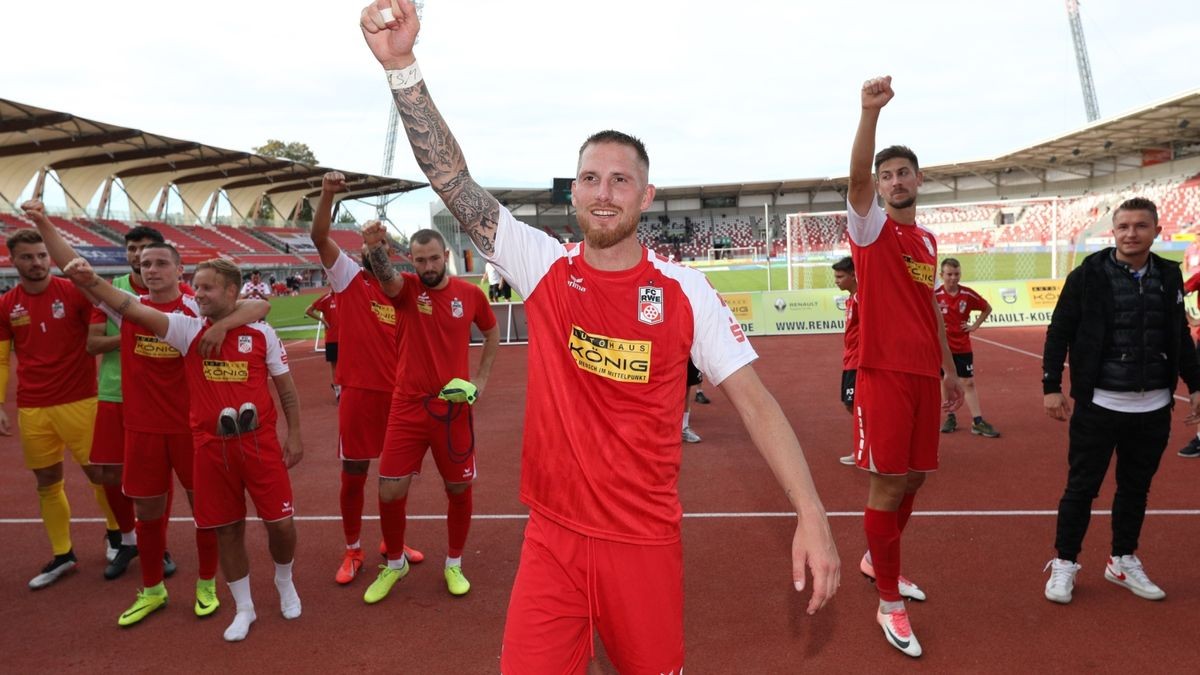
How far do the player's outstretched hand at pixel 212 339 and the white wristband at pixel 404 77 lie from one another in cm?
248

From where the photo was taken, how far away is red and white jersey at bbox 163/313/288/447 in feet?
13.8

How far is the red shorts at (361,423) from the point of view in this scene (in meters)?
5.14

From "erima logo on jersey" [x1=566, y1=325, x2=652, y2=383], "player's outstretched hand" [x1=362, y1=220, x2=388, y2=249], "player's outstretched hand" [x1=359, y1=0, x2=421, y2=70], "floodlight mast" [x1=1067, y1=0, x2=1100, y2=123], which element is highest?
"floodlight mast" [x1=1067, y1=0, x2=1100, y2=123]

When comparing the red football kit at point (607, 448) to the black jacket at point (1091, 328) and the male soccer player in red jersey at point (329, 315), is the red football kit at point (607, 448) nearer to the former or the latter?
the black jacket at point (1091, 328)

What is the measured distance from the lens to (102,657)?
4078 mm

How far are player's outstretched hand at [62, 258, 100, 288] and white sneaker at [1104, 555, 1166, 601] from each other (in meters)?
6.38

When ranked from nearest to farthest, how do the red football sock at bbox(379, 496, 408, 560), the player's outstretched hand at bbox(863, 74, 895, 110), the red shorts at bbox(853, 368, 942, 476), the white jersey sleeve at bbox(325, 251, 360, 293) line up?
the player's outstretched hand at bbox(863, 74, 895, 110) < the red shorts at bbox(853, 368, 942, 476) < the red football sock at bbox(379, 496, 408, 560) < the white jersey sleeve at bbox(325, 251, 360, 293)

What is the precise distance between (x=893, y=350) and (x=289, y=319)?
1063 inches

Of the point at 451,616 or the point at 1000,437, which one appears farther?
the point at 1000,437

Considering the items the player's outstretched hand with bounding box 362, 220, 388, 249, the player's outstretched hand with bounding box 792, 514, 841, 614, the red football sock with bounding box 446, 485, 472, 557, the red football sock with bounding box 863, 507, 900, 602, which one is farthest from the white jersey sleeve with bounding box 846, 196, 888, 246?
the red football sock with bounding box 446, 485, 472, 557

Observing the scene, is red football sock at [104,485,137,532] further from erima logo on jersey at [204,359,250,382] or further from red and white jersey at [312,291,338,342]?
red and white jersey at [312,291,338,342]

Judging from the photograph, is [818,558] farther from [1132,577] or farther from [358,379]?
[358,379]

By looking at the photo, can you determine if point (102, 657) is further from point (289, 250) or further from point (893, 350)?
point (289, 250)

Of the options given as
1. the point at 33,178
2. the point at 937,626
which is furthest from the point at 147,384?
the point at 33,178
